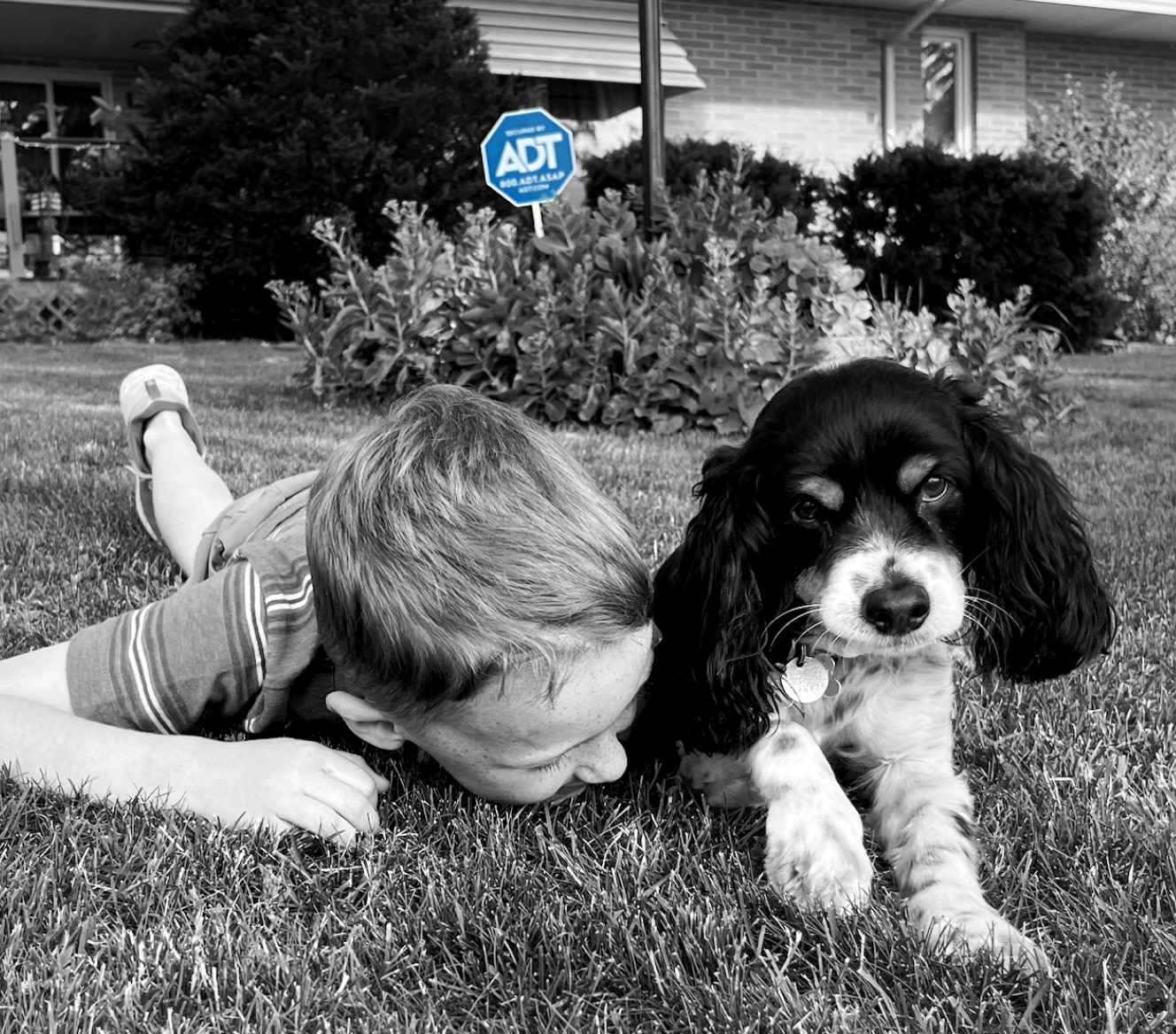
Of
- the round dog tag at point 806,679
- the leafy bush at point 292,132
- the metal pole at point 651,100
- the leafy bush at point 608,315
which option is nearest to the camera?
the round dog tag at point 806,679

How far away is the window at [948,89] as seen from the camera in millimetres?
19734

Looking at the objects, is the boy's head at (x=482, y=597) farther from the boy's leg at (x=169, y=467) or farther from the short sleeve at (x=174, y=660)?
the boy's leg at (x=169, y=467)

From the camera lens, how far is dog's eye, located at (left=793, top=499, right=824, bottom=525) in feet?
7.85

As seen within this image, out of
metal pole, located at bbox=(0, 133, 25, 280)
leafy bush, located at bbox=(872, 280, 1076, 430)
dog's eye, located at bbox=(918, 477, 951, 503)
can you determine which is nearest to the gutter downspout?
leafy bush, located at bbox=(872, 280, 1076, 430)

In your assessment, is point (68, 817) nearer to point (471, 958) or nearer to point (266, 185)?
point (471, 958)

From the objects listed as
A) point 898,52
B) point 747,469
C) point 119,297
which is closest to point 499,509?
point 747,469

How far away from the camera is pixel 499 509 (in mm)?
2141

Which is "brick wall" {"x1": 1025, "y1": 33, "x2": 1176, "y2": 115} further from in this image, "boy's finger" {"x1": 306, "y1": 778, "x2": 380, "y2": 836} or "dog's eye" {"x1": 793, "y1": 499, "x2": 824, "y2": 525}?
"boy's finger" {"x1": 306, "y1": 778, "x2": 380, "y2": 836}

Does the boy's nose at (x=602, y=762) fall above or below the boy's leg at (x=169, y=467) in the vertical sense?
below

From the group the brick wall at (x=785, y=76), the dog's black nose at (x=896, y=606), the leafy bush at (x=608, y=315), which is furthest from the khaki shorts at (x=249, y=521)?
the brick wall at (x=785, y=76)

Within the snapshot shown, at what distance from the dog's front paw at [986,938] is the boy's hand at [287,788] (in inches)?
40.3

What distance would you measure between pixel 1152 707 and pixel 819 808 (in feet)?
3.87

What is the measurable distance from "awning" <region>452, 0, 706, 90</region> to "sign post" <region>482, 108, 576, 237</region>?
24.4 feet

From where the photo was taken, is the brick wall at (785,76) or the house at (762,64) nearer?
the house at (762,64)
